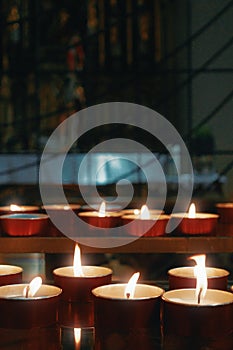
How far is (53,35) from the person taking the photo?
3.25m

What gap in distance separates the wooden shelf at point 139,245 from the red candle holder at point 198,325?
0.33 metres

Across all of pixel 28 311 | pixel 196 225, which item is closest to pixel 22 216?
pixel 196 225

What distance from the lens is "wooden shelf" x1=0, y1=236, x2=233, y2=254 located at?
98cm

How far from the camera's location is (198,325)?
633 millimetres

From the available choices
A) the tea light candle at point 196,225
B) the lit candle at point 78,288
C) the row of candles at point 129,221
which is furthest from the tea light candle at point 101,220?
the lit candle at point 78,288

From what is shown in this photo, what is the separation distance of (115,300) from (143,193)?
1.56 meters

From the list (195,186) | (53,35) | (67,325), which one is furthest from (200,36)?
(67,325)

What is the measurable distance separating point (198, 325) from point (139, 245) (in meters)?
0.36

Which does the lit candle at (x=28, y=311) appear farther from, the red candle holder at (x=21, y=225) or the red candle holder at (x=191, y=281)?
the red candle holder at (x=21, y=225)

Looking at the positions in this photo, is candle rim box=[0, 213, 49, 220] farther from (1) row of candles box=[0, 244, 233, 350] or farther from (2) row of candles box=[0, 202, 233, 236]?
(1) row of candles box=[0, 244, 233, 350]

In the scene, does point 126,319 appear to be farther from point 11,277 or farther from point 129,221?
point 129,221

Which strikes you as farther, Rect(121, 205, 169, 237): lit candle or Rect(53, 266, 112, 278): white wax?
Rect(121, 205, 169, 237): lit candle

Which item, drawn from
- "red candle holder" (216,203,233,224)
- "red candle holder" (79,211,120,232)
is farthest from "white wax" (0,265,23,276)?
"red candle holder" (216,203,233,224)

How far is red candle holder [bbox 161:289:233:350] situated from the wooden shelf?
332 millimetres
